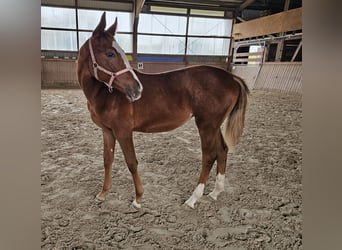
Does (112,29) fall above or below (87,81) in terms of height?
above

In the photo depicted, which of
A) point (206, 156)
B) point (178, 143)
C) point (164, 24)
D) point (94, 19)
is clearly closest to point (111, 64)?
point (94, 19)

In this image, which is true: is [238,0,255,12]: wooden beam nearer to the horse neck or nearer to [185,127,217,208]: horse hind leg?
[185,127,217,208]: horse hind leg

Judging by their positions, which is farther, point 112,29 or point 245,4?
point 245,4

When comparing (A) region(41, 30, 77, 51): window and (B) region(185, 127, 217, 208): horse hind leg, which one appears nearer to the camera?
(A) region(41, 30, 77, 51): window

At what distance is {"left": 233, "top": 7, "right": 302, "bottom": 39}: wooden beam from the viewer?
3.55ft

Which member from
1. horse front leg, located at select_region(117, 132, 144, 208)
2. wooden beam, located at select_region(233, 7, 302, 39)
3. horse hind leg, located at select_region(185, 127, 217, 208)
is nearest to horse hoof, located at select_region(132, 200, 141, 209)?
horse front leg, located at select_region(117, 132, 144, 208)

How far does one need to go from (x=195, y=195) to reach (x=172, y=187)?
9 cm

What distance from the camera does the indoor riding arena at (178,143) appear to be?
0.95m

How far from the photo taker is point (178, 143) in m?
1.05

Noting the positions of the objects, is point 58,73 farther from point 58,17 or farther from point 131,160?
point 131,160

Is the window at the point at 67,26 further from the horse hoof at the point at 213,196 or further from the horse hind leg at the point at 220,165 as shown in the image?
the horse hoof at the point at 213,196

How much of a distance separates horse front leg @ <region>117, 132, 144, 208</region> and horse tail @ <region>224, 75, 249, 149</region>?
0.37 metres
